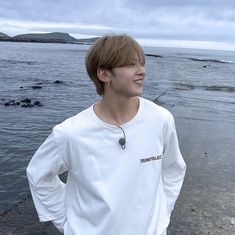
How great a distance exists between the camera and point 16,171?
919 centimetres

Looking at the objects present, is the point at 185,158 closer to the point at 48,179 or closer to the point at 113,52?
the point at 48,179

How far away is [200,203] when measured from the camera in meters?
6.04

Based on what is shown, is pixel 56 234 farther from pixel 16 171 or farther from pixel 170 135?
pixel 16 171

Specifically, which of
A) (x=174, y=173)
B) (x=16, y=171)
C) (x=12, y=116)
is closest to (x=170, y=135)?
(x=174, y=173)

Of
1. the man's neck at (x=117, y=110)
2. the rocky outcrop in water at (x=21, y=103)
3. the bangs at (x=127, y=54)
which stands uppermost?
the bangs at (x=127, y=54)

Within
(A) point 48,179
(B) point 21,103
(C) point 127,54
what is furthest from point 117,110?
(B) point 21,103

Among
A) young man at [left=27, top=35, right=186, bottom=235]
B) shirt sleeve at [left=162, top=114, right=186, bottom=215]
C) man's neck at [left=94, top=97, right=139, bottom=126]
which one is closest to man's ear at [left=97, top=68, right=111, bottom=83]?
young man at [left=27, top=35, right=186, bottom=235]

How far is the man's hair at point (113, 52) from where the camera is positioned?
7.41ft

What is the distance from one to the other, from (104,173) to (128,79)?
1.68ft

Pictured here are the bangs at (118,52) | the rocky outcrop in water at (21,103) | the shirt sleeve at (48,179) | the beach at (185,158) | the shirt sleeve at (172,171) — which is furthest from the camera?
the rocky outcrop in water at (21,103)

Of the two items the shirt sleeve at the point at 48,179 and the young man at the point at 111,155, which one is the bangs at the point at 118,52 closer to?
the young man at the point at 111,155

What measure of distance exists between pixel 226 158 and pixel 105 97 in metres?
6.58

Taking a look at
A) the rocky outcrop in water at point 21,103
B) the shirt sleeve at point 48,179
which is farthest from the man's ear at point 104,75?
the rocky outcrop in water at point 21,103

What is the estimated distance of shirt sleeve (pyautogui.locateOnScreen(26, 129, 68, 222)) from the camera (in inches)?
93.3
